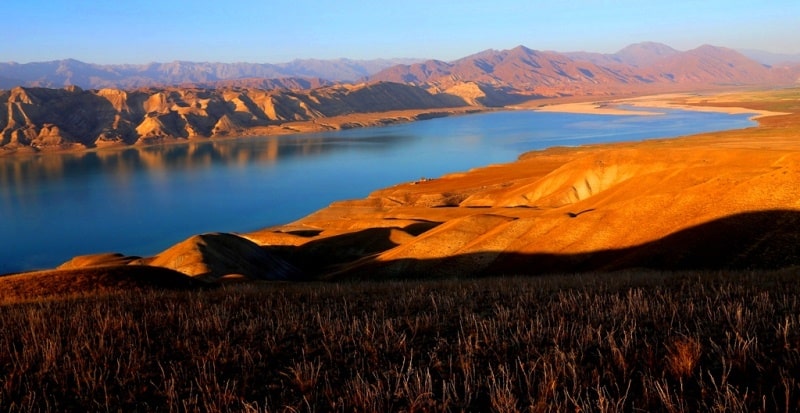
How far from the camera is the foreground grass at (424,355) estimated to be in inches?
303

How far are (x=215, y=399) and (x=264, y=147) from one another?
16154cm

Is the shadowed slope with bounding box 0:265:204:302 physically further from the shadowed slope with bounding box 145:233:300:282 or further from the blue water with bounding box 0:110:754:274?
the blue water with bounding box 0:110:754:274

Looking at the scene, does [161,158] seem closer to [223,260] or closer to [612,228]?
[223,260]

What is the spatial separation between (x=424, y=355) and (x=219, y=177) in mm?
109991

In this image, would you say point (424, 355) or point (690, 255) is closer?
point (424, 355)

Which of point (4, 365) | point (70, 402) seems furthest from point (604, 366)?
point (4, 365)

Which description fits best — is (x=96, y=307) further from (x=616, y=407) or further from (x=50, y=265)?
(x=50, y=265)

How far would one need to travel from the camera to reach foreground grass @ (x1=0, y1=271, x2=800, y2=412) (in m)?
7.69

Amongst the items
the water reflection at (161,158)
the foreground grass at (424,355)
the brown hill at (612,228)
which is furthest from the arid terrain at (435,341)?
the water reflection at (161,158)

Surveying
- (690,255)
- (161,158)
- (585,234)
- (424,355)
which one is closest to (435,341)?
(424,355)

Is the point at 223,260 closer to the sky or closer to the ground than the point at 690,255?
closer to the ground

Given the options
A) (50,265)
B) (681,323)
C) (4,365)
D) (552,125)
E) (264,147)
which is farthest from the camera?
(552,125)

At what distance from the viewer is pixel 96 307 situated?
1423 centimetres

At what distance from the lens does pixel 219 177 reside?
11319 cm
